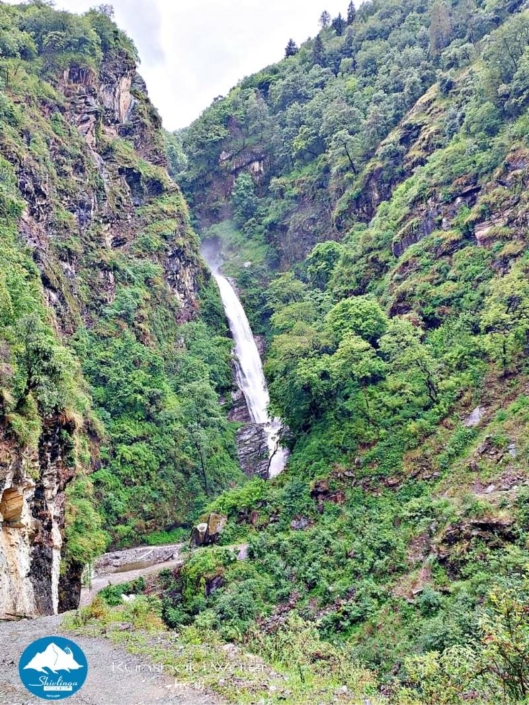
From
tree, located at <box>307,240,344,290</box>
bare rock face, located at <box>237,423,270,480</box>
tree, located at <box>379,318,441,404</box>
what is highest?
tree, located at <box>307,240,344,290</box>

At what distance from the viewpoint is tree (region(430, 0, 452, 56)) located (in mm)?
50656

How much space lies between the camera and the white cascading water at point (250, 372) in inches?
1442

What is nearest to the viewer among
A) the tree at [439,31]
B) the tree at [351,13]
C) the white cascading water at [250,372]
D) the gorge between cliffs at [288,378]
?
the gorge between cliffs at [288,378]

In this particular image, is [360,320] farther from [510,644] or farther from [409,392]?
[510,644]

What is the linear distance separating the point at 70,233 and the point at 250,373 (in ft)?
56.5

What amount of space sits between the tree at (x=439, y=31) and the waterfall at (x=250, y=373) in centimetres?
3021

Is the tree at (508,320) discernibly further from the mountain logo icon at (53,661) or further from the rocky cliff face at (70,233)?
the mountain logo icon at (53,661)

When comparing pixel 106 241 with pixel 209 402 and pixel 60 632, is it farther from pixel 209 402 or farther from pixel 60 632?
pixel 60 632

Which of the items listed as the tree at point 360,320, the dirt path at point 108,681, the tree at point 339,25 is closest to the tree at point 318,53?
the tree at point 339,25

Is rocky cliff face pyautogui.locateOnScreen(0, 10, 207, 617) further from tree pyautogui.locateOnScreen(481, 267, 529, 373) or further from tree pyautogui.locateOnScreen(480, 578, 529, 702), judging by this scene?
tree pyautogui.locateOnScreen(481, 267, 529, 373)

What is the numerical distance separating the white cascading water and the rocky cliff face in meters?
4.31

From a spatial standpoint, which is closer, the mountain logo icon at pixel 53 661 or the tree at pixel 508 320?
the mountain logo icon at pixel 53 661

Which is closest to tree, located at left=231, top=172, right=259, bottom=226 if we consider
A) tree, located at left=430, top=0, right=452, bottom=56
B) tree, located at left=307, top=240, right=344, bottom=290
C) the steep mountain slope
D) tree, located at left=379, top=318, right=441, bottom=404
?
the steep mountain slope

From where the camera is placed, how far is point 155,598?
21.3 metres
